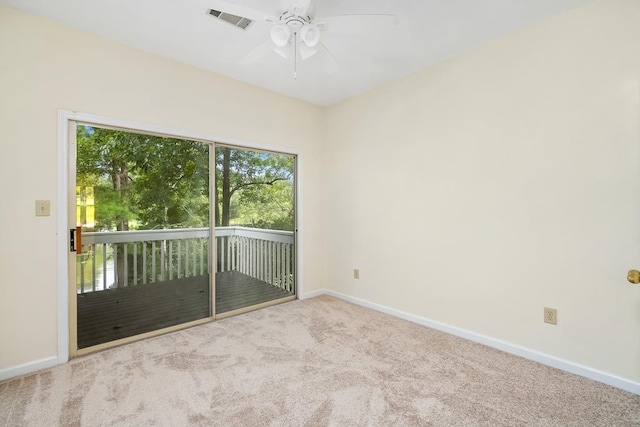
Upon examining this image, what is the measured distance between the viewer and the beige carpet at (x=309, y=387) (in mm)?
1627

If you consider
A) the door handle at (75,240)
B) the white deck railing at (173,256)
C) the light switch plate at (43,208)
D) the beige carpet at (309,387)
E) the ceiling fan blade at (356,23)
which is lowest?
the beige carpet at (309,387)

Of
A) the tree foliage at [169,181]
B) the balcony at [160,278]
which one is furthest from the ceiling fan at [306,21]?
Answer: the balcony at [160,278]

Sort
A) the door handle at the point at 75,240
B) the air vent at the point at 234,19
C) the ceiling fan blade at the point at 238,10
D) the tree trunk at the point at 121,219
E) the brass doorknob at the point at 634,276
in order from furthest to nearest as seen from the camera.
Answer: the tree trunk at the point at 121,219
the door handle at the point at 75,240
the air vent at the point at 234,19
the brass doorknob at the point at 634,276
the ceiling fan blade at the point at 238,10

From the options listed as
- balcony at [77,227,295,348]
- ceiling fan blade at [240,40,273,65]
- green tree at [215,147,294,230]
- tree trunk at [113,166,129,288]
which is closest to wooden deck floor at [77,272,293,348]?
balcony at [77,227,295,348]

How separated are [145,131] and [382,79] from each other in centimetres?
246

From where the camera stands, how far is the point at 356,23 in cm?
171

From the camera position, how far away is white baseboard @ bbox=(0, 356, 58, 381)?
2.01 m

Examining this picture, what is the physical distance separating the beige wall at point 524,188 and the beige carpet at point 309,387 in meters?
0.39

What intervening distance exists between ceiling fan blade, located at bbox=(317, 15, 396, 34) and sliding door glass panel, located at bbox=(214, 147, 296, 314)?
1858mm

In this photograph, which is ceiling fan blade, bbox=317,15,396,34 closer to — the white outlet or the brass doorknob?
the brass doorknob

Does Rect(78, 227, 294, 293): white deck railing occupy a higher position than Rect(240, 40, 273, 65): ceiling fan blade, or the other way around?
Rect(240, 40, 273, 65): ceiling fan blade

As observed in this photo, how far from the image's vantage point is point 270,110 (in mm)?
3480

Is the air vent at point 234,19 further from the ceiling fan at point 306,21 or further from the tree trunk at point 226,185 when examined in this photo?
the tree trunk at point 226,185

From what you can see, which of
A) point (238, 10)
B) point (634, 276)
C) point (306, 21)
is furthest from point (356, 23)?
point (634, 276)
